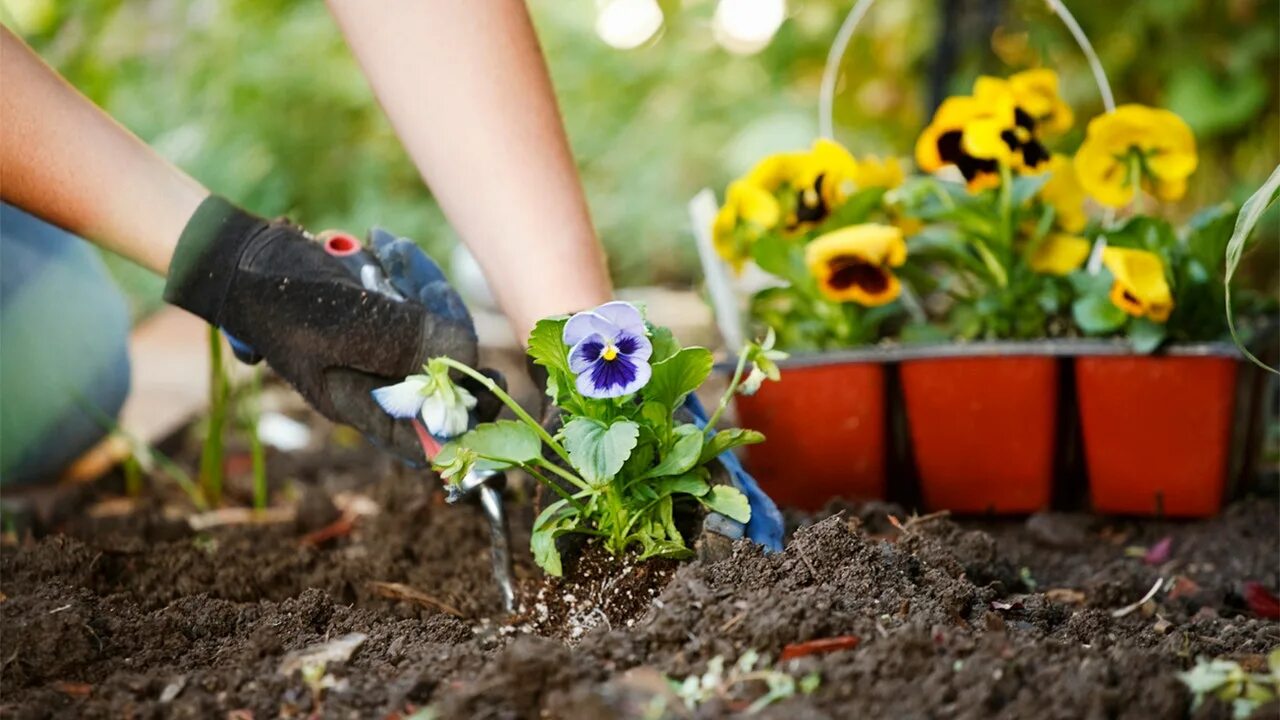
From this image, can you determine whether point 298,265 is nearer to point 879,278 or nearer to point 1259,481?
point 879,278

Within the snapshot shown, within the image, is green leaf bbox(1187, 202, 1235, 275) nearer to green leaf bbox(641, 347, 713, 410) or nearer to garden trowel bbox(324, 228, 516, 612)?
green leaf bbox(641, 347, 713, 410)

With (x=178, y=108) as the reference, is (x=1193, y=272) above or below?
below

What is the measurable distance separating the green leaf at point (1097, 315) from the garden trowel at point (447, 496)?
83 cm

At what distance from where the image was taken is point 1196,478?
1.61 m

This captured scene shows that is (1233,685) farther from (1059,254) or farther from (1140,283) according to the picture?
(1059,254)

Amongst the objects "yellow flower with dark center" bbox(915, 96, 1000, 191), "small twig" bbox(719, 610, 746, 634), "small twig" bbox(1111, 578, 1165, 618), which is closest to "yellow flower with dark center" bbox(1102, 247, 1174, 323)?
"yellow flower with dark center" bbox(915, 96, 1000, 191)

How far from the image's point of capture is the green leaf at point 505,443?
→ 3.69ft

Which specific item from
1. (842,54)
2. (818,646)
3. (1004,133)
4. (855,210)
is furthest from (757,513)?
(842,54)

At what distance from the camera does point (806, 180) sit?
1.74 metres

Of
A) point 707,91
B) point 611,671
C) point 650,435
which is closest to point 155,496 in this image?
point 650,435

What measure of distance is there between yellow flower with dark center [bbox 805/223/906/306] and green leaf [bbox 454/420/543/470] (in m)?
0.61

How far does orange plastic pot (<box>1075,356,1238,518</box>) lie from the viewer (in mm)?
1566

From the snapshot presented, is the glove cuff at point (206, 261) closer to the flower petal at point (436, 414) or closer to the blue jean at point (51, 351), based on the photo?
the flower petal at point (436, 414)

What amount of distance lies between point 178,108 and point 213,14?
2.96ft
